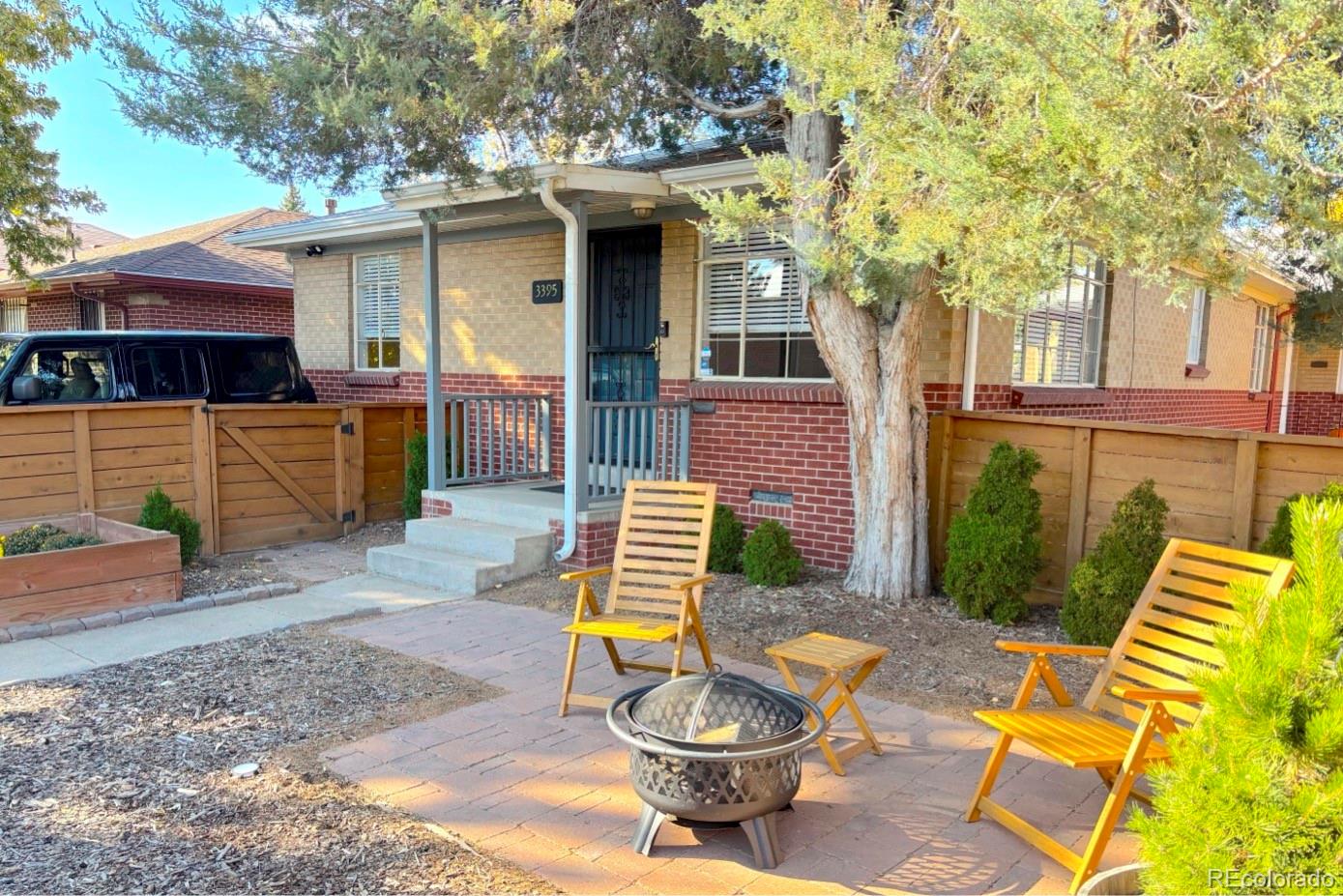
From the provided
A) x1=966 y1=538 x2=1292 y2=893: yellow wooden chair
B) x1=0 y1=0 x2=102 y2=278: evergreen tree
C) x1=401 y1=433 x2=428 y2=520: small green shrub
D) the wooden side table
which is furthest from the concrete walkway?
x1=0 y1=0 x2=102 y2=278: evergreen tree

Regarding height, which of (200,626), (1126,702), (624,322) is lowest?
(200,626)

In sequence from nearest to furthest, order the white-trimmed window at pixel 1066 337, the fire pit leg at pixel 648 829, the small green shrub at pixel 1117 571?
the fire pit leg at pixel 648 829 < the small green shrub at pixel 1117 571 < the white-trimmed window at pixel 1066 337

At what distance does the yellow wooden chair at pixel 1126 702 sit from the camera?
9.29ft

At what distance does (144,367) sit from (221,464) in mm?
1388

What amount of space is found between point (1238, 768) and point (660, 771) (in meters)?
1.66

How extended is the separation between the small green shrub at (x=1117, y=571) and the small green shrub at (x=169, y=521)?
6.49 m

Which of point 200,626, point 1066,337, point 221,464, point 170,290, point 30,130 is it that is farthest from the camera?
point 170,290

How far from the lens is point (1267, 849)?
1.79 meters

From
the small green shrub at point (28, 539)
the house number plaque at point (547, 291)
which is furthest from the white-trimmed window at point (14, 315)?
the small green shrub at point (28, 539)

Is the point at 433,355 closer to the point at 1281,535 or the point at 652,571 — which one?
the point at 652,571

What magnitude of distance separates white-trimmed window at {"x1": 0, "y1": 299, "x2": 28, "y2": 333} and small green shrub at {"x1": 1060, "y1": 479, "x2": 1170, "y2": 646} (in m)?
20.3

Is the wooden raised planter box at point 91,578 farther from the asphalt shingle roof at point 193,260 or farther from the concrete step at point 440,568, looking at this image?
the asphalt shingle roof at point 193,260

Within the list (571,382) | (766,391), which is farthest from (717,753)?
(766,391)

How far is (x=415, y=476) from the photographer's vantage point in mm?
9203
